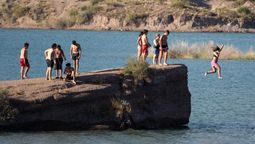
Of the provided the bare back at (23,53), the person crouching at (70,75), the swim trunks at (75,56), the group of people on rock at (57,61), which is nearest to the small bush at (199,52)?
the swim trunks at (75,56)

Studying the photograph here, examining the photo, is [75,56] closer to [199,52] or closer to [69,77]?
[69,77]

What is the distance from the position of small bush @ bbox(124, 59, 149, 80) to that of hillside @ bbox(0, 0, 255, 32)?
98.4 m

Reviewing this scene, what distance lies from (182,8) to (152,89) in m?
105

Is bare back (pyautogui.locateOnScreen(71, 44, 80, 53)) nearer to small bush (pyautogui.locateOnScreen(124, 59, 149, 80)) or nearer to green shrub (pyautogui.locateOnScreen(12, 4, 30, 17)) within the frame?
small bush (pyautogui.locateOnScreen(124, 59, 149, 80))

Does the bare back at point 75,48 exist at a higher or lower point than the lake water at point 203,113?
higher

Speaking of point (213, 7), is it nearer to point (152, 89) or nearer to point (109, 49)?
point (109, 49)

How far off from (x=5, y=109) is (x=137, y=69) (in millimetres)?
5593

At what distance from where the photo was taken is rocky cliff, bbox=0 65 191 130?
88.5 ft

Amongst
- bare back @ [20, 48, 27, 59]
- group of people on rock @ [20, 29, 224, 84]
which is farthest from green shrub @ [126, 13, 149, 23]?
bare back @ [20, 48, 27, 59]

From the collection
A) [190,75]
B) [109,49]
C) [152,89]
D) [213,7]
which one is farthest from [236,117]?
[213,7]

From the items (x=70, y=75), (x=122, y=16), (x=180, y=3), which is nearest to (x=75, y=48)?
(x=70, y=75)

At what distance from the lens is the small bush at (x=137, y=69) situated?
29.4m

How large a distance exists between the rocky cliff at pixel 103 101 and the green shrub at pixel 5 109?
→ 0.75 ft

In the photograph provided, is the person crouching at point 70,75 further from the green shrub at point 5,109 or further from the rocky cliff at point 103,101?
the green shrub at point 5,109
